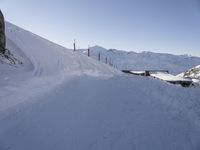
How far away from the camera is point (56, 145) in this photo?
295 inches

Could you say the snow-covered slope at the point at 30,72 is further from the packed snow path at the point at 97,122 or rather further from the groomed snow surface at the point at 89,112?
the packed snow path at the point at 97,122

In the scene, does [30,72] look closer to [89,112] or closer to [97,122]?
[89,112]

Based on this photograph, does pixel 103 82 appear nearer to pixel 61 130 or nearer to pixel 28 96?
pixel 28 96

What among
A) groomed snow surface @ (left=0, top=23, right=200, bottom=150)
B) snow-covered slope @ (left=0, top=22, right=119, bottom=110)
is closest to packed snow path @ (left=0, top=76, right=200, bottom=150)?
groomed snow surface @ (left=0, top=23, right=200, bottom=150)

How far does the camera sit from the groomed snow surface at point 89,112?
7.90 metres

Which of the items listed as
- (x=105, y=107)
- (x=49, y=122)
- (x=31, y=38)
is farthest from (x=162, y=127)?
(x=31, y=38)

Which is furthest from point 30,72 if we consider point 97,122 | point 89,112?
point 97,122

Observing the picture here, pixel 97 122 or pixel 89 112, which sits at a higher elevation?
pixel 89 112

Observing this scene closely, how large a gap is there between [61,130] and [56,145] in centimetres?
78

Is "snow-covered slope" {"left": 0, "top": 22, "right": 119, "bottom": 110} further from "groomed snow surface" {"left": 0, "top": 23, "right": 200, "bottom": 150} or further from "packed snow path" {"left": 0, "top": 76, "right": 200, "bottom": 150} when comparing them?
"packed snow path" {"left": 0, "top": 76, "right": 200, "bottom": 150}

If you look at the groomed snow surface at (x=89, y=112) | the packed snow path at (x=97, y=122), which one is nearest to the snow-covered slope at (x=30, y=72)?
the groomed snow surface at (x=89, y=112)

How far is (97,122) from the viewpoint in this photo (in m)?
9.21

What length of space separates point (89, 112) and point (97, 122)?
2.47ft

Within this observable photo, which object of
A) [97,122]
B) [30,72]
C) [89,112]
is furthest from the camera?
[30,72]
